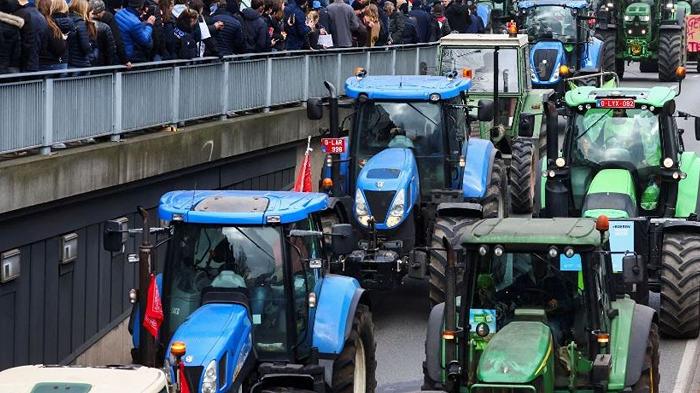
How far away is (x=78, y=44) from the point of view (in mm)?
17016

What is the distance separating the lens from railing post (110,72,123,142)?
17156mm

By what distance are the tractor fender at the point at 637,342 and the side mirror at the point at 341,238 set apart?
2297 millimetres

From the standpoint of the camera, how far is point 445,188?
62.2 ft

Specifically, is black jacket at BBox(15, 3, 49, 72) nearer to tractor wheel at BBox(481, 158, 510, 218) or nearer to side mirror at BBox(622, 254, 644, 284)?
tractor wheel at BBox(481, 158, 510, 218)

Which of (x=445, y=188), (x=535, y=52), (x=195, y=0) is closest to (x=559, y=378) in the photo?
(x=445, y=188)

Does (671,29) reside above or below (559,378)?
above

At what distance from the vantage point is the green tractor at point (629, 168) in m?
17.2

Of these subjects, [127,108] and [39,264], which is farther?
[127,108]

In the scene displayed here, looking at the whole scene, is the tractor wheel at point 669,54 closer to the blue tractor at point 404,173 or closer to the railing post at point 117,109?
the blue tractor at point 404,173

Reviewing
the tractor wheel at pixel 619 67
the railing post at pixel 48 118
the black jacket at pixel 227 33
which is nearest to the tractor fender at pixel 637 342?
the railing post at pixel 48 118

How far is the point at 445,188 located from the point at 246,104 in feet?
12.7

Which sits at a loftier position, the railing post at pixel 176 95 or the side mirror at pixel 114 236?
the railing post at pixel 176 95

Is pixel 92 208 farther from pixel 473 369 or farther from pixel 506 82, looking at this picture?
pixel 506 82

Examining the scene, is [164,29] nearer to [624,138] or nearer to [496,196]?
[496,196]
